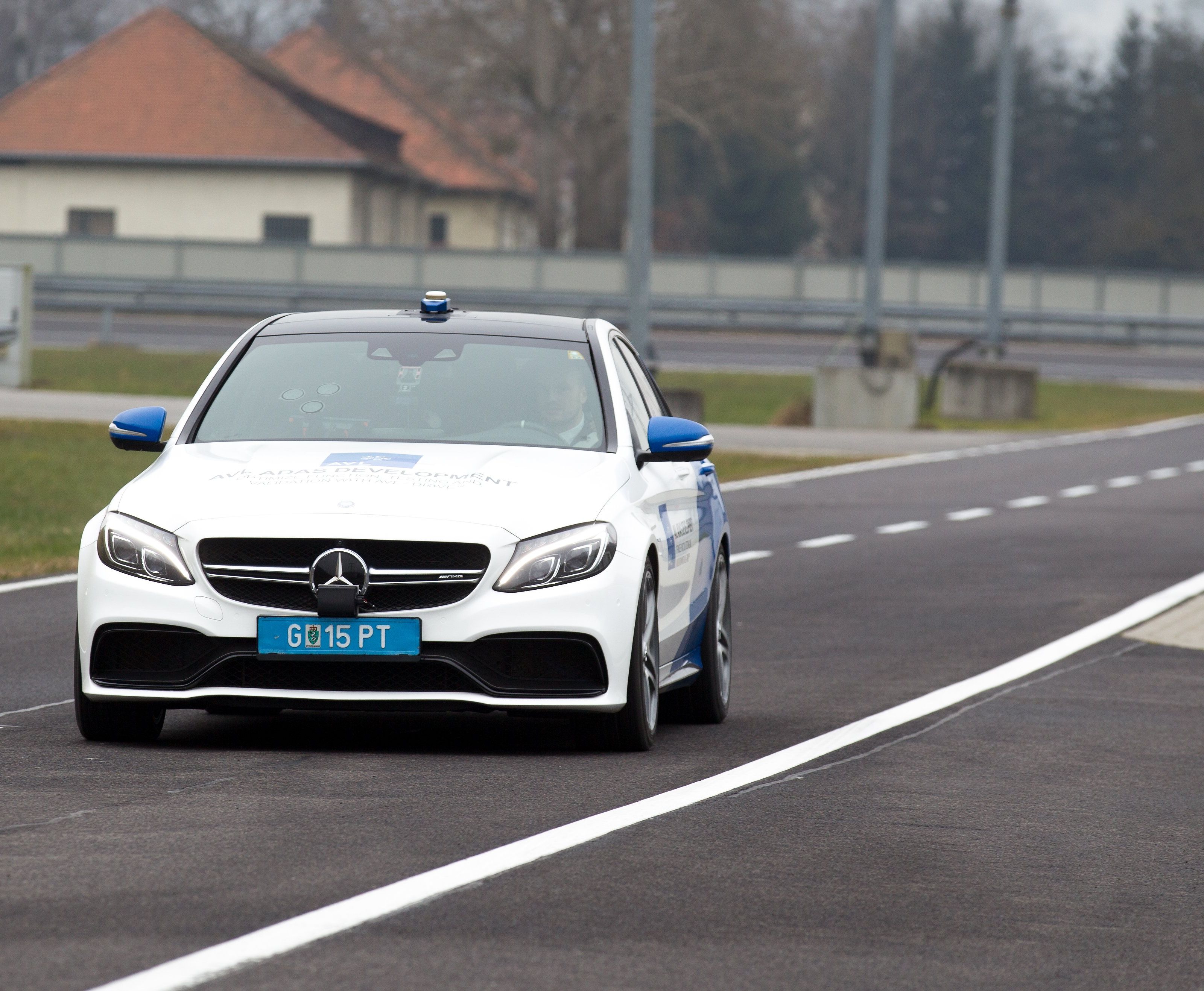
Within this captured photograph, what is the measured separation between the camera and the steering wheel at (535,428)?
875 centimetres

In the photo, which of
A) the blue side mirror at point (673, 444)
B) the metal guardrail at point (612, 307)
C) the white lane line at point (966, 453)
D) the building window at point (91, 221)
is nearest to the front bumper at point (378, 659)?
the blue side mirror at point (673, 444)

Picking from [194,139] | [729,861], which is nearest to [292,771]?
[729,861]

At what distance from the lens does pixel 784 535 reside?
60.2 ft

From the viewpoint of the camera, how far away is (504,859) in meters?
6.27

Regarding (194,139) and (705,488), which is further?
(194,139)

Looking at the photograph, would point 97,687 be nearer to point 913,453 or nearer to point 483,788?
point 483,788

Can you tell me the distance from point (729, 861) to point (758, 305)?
163 feet

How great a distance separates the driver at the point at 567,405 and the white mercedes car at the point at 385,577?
2.2 inches

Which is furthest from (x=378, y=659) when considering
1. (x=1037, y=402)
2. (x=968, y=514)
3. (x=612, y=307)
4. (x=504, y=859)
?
(x=612, y=307)

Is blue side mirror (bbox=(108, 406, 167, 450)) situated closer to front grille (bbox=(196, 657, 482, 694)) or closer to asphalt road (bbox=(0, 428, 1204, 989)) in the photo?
asphalt road (bbox=(0, 428, 1204, 989))

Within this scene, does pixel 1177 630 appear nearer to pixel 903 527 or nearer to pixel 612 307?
pixel 903 527

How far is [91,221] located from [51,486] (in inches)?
2144

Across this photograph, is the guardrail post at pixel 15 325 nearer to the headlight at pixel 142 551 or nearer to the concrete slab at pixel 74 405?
the concrete slab at pixel 74 405

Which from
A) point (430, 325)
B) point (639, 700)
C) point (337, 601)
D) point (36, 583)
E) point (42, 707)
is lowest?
point (36, 583)
